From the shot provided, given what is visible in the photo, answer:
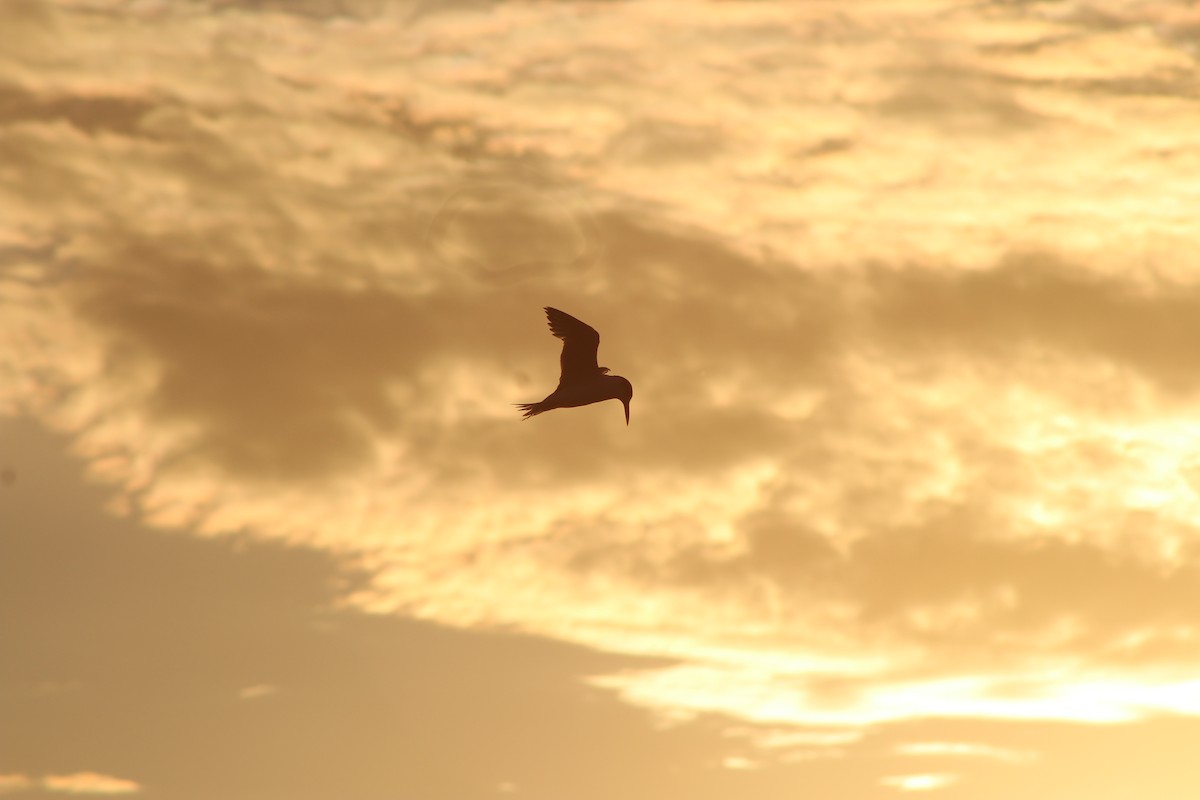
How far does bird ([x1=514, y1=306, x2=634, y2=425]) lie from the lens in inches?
1185

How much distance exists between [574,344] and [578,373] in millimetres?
794

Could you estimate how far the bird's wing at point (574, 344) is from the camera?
98.8 ft

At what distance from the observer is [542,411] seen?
29.6 metres

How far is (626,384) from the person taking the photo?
102 feet

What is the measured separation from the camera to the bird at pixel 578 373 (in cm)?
3011

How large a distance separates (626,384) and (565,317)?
247 cm

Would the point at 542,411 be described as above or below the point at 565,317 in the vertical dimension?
below

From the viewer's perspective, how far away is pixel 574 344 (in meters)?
30.3

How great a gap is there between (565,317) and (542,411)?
2.37m

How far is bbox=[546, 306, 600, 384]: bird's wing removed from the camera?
30.1 m

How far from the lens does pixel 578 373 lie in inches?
1209

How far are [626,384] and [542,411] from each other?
2.64 m
